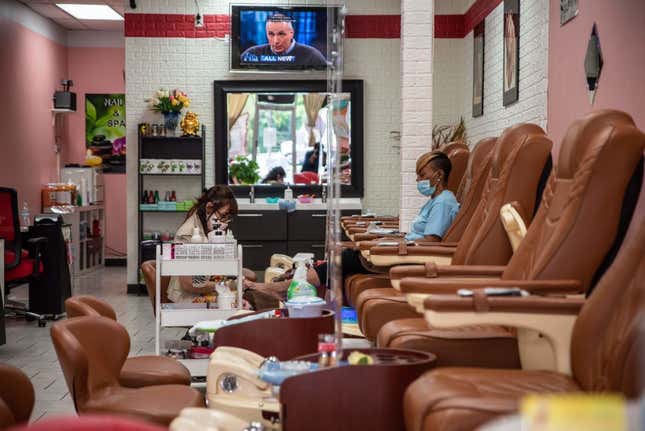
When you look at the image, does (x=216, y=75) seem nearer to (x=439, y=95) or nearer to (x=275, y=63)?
(x=275, y=63)

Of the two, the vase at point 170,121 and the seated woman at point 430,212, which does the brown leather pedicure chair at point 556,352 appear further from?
the vase at point 170,121

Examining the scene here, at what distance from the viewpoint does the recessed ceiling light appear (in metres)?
11.8

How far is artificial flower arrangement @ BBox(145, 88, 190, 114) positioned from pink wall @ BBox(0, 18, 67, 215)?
2146mm

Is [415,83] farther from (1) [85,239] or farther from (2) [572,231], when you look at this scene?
(1) [85,239]

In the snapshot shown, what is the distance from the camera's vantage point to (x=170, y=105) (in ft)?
32.7

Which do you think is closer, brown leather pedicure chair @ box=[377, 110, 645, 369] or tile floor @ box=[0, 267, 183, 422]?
brown leather pedicure chair @ box=[377, 110, 645, 369]

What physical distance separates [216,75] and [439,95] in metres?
2.48

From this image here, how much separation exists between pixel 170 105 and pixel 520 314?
7.53 metres

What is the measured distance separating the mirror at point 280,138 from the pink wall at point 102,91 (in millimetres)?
4135

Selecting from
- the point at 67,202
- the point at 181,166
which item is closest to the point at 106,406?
the point at 181,166

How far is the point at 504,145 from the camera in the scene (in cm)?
441

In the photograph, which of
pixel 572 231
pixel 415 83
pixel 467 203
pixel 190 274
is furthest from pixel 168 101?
pixel 572 231

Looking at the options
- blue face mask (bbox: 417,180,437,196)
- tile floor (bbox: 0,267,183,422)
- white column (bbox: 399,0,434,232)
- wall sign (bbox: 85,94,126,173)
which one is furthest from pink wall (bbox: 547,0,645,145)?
wall sign (bbox: 85,94,126,173)

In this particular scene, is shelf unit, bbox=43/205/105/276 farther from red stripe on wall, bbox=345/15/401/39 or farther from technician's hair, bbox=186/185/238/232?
technician's hair, bbox=186/185/238/232
